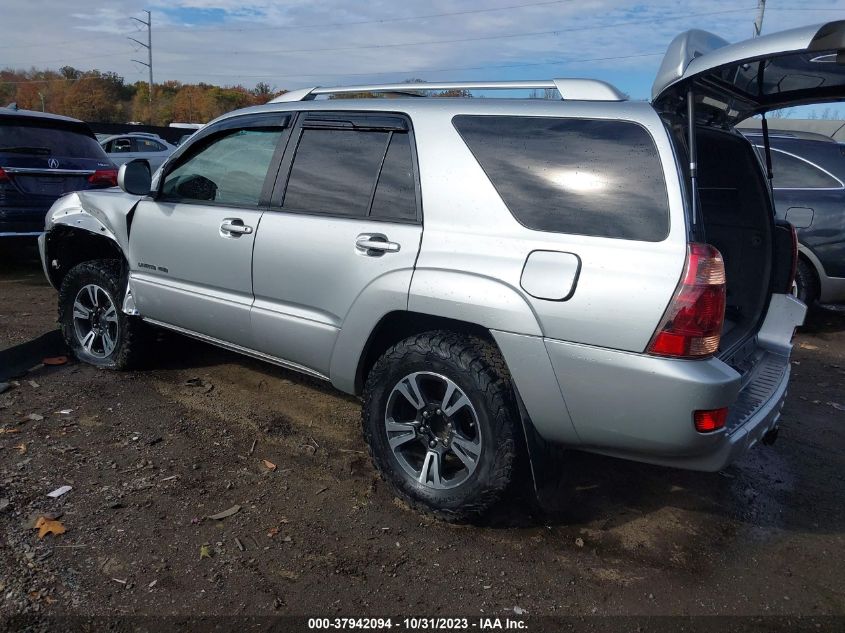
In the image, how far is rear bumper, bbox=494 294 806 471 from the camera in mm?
2650

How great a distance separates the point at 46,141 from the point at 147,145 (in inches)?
375

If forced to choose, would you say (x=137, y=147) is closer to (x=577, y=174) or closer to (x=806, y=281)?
(x=806, y=281)

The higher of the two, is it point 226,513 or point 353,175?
point 353,175

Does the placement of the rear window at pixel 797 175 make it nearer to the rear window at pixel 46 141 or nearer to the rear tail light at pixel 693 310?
the rear tail light at pixel 693 310

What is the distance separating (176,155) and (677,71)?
3053mm

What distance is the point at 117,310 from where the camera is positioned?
4902 millimetres

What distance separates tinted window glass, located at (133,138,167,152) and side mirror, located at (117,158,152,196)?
1333 centimetres

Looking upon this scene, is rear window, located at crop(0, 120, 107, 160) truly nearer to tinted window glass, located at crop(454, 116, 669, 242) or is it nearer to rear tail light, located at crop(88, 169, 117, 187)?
rear tail light, located at crop(88, 169, 117, 187)

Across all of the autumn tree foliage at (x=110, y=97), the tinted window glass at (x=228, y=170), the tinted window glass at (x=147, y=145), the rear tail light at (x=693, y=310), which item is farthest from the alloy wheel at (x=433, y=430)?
the autumn tree foliage at (x=110, y=97)

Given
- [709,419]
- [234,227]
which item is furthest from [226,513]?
[709,419]

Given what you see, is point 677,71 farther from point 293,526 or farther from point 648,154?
point 293,526

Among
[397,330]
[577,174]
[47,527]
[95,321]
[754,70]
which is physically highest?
[754,70]

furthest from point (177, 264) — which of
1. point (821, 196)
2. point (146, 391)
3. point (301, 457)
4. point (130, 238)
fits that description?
point (821, 196)

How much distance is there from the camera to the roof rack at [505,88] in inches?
122
